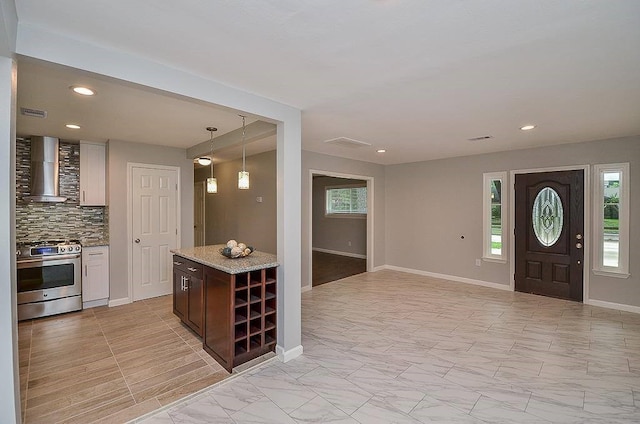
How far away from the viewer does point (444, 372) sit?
8.75 feet

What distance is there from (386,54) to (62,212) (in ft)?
17.0

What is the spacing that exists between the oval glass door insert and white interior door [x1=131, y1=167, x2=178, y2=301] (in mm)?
6052

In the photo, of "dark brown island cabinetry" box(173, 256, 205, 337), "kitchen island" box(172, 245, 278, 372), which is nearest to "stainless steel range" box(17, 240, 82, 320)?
"dark brown island cabinetry" box(173, 256, 205, 337)

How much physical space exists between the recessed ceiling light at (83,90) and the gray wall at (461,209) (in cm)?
559

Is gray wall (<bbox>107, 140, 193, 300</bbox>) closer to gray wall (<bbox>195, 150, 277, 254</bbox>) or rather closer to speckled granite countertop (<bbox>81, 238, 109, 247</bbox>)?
speckled granite countertop (<bbox>81, 238, 109, 247</bbox>)

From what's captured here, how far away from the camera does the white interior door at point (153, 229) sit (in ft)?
15.2

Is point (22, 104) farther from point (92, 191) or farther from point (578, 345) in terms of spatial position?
point (578, 345)

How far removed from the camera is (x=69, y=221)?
4598 mm

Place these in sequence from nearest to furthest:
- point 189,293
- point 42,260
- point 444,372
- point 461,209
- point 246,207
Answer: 1. point 444,372
2. point 189,293
3. point 42,260
4. point 461,209
5. point 246,207

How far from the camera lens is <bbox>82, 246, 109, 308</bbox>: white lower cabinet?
4227 millimetres

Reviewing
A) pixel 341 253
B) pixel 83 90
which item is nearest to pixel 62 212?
pixel 83 90

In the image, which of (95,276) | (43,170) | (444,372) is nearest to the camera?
(444,372)

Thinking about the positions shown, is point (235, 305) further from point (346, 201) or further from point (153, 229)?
point (346, 201)

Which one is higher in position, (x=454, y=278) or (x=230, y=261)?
(x=230, y=261)
